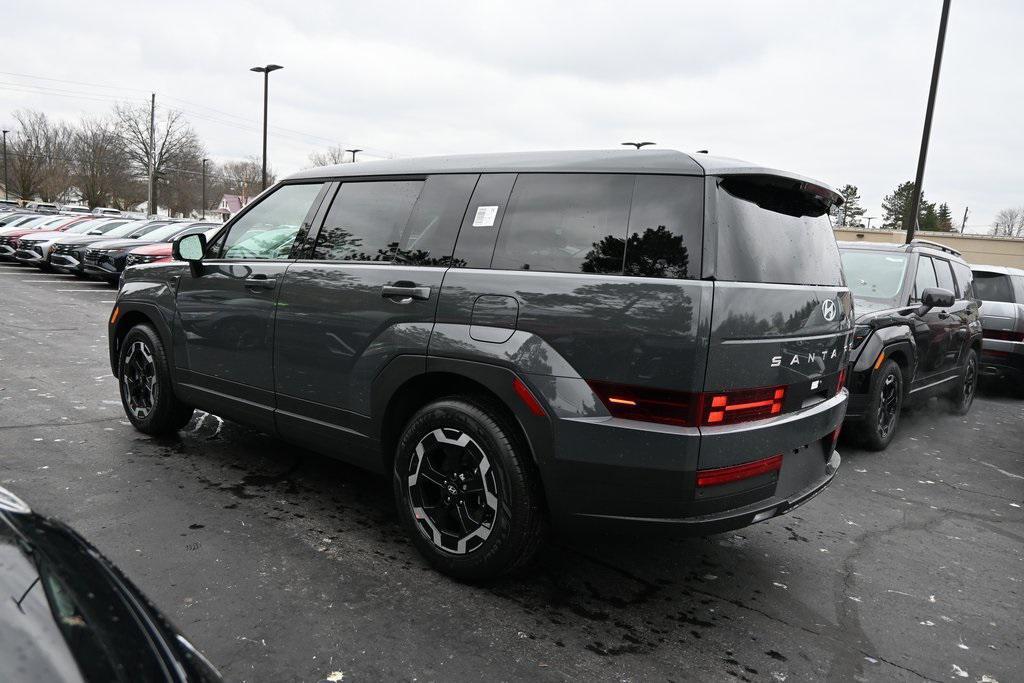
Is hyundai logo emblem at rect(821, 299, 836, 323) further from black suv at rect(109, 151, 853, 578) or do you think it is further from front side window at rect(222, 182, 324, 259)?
front side window at rect(222, 182, 324, 259)

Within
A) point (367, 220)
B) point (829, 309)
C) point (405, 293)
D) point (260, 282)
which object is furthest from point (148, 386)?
point (829, 309)

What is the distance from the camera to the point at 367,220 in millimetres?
3662

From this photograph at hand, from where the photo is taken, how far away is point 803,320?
9.62 feet

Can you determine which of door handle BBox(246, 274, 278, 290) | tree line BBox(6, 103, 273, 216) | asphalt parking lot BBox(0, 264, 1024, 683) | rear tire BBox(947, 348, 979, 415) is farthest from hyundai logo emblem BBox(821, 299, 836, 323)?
tree line BBox(6, 103, 273, 216)

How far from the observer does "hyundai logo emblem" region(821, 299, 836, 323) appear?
3071mm

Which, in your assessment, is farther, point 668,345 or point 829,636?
point 829,636

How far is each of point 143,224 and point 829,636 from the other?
68.7ft

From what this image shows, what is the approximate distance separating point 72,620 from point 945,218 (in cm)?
9539

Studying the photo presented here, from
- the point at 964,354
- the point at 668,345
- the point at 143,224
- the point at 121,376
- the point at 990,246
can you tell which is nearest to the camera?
the point at 668,345

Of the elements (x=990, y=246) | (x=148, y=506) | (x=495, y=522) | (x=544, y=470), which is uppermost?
(x=990, y=246)

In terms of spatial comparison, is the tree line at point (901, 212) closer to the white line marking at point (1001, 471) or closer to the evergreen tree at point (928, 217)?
the evergreen tree at point (928, 217)

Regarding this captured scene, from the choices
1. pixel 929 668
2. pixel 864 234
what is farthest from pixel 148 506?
pixel 864 234

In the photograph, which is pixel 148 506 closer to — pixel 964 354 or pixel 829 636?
pixel 829 636

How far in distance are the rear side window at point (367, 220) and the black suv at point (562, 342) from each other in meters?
0.01
